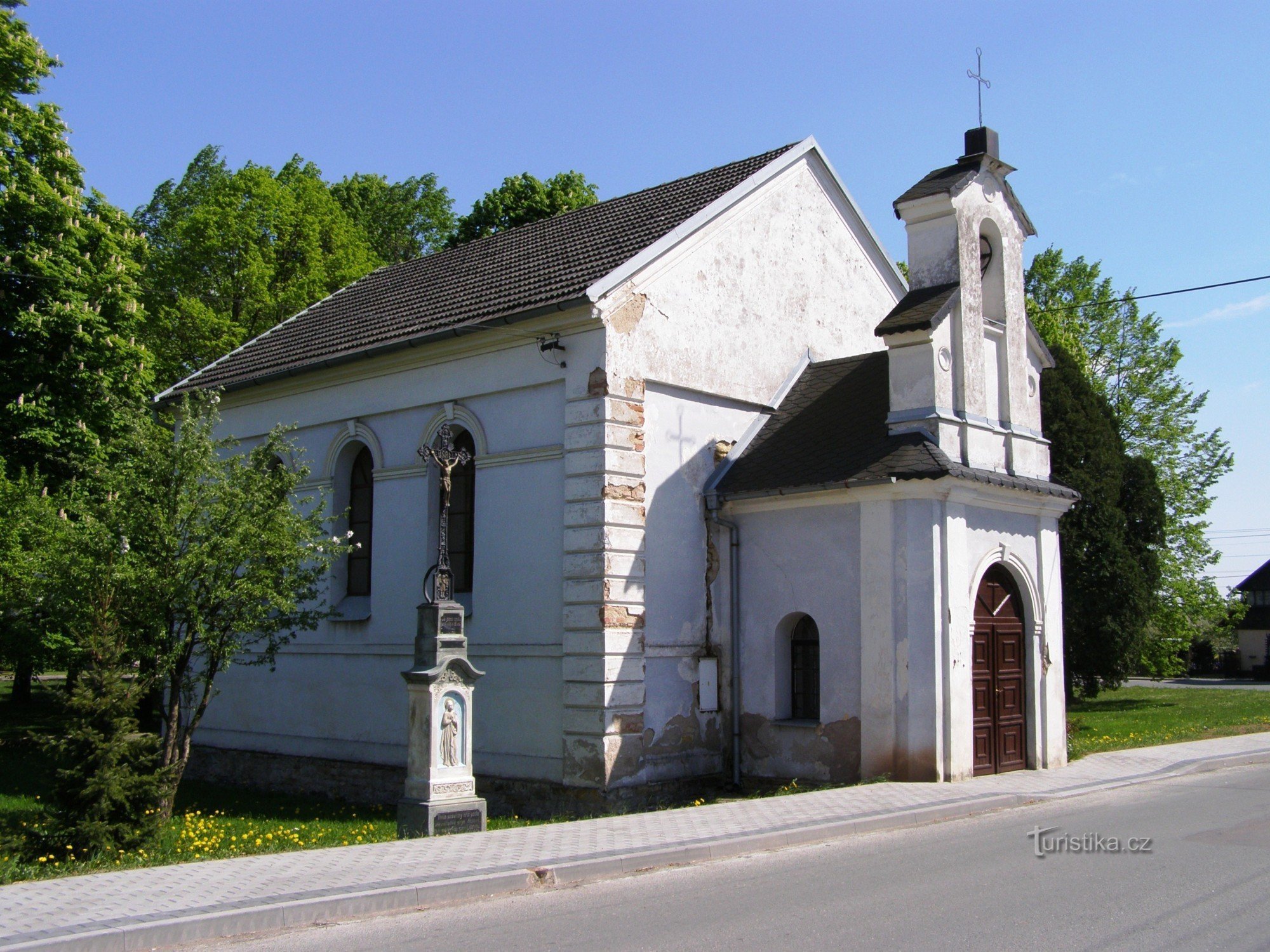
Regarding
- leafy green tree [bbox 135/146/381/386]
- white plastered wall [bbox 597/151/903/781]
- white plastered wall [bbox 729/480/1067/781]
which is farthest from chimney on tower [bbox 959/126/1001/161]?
leafy green tree [bbox 135/146/381/386]

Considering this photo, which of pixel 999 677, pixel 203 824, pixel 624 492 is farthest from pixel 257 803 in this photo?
pixel 999 677

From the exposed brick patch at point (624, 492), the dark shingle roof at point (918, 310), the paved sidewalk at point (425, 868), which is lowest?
the paved sidewalk at point (425, 868)

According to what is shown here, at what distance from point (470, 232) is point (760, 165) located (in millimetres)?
18619

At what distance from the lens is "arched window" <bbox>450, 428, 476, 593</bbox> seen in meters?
17.1

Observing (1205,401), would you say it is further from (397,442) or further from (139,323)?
(139,323)

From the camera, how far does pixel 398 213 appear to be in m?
41.4

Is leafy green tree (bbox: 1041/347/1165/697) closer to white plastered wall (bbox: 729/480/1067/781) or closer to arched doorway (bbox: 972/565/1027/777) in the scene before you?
white plastered wall (bbox: 729/480/1067/781)

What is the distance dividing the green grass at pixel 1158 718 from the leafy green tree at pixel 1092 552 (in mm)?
1651

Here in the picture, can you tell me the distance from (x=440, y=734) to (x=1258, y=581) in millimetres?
62730

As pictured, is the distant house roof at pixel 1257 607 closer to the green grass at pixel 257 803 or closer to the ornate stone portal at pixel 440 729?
the green grass at pixel 257 803

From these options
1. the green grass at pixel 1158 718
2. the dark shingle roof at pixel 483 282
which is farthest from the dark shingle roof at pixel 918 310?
the green grass at pixel 1158 718

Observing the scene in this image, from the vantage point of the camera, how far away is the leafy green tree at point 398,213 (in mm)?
40750

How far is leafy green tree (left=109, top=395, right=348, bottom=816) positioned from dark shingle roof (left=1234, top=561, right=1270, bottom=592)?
202ft

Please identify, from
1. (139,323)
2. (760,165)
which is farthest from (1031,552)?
(139,323)
